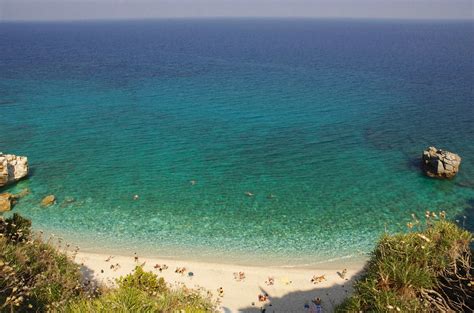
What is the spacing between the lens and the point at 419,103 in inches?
3017

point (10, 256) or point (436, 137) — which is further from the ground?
point (10, 256)

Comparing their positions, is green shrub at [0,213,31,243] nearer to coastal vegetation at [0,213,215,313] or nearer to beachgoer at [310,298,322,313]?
coastal vegetation at [0,213,215,313]

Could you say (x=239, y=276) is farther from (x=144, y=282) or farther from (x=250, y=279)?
(x=144, y=282)

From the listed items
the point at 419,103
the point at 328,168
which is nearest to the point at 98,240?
the point at 328,168

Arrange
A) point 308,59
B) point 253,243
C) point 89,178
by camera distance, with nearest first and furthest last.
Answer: point 253,243 < point 89,178 < point 308,59

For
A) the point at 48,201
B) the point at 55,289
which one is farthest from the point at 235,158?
the point at 55,289

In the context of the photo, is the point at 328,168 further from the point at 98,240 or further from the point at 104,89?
the point at 104,89

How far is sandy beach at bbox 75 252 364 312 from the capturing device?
25.2 m

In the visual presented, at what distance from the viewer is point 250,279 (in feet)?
90.3

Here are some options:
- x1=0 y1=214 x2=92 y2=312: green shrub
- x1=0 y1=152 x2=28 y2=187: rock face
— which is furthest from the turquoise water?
x1=0 y1=214 x2=92 y2=312: green shrub

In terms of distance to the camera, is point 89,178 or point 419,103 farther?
point 419,103

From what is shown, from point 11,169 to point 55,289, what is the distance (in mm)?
29511

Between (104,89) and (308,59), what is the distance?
268 feet

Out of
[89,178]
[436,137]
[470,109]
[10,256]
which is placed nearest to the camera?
[10,256]
